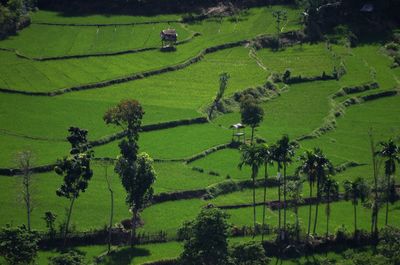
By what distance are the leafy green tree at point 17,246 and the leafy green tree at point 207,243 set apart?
15253 millimetres

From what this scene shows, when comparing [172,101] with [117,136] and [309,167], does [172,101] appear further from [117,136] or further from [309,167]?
[309,167]

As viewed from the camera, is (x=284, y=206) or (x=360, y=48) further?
(x=360, y=48)

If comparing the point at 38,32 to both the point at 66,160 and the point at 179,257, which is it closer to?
the point at 66,160

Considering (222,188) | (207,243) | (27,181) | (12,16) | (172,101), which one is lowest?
(207,243)

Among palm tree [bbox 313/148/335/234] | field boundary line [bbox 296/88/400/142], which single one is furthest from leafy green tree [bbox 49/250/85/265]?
field boundary line [bbox 296/88/400/142]

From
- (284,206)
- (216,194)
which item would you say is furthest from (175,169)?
(284,206)

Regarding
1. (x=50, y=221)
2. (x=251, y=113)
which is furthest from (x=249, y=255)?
(x=251, y=113)

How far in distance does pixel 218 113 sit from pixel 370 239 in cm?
4013

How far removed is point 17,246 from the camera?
94438mm

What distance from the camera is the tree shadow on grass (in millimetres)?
101688

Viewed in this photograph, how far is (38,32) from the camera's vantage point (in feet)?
564

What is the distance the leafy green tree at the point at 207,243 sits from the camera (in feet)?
320

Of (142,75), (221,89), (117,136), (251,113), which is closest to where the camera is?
(117,136)

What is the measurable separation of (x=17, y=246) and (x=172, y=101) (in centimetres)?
5396
